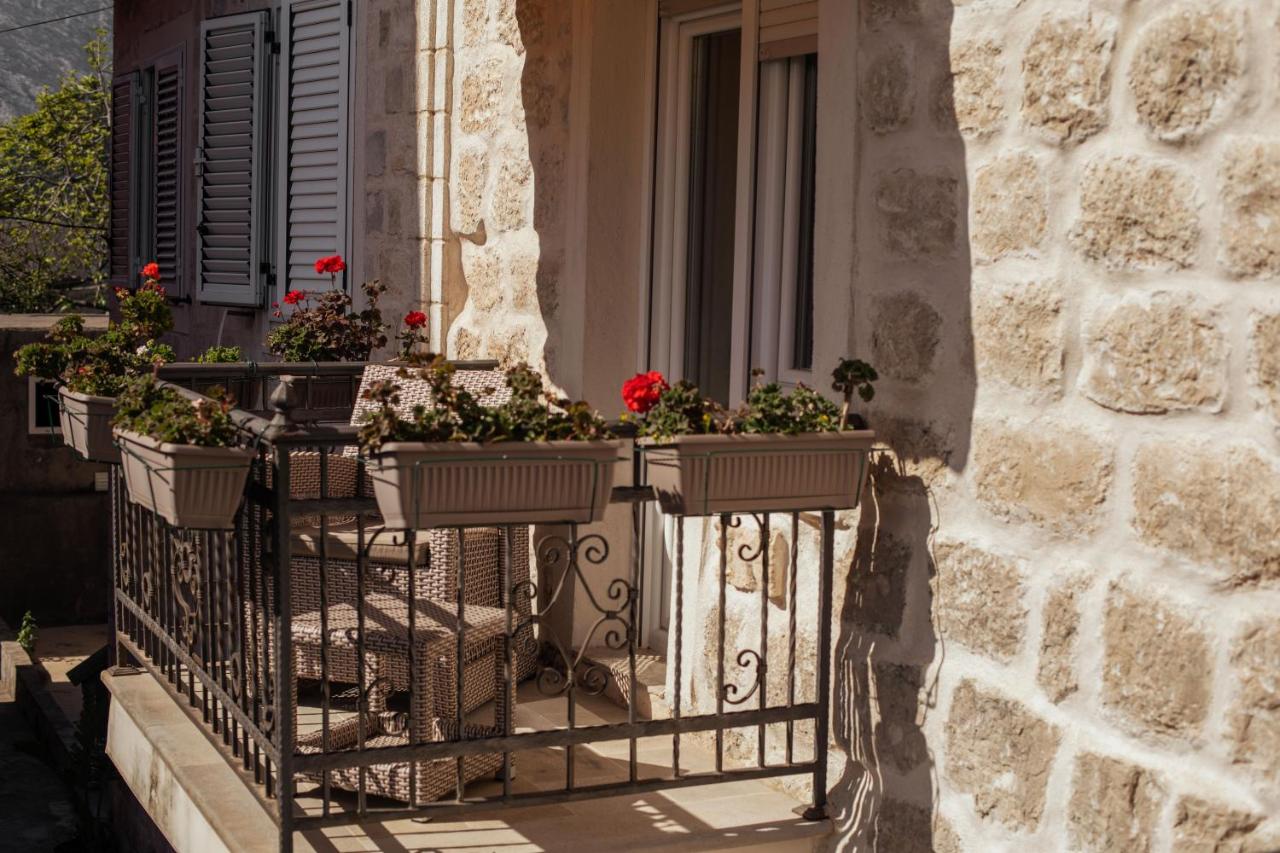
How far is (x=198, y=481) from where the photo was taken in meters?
3.48

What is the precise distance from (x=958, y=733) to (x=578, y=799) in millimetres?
859

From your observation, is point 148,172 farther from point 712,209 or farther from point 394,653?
point 394,653

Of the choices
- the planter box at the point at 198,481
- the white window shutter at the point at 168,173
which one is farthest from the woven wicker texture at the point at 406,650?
the white window shutter at the point at 168,173

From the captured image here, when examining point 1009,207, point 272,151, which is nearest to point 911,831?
point 1009,207

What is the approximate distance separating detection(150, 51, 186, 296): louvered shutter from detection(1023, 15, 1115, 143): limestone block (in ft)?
23.4

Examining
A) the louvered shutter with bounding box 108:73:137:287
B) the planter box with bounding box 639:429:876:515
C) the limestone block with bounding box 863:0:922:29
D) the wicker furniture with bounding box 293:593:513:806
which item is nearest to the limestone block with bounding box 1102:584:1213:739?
the planter box with bounding box 639:429:876:515

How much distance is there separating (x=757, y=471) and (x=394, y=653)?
1.14m

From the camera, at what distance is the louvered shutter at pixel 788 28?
14.2ft

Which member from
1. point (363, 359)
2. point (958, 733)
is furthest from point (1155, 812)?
point (363, 359)

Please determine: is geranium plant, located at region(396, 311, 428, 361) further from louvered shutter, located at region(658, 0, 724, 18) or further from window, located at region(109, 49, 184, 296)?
window, located at region(109, 49, 184, 296)

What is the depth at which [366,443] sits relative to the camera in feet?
10.7

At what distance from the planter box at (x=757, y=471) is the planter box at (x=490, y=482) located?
0.14 m

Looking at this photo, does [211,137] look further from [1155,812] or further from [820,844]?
[1155,812]

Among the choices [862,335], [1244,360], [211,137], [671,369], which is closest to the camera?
[1244,360]
